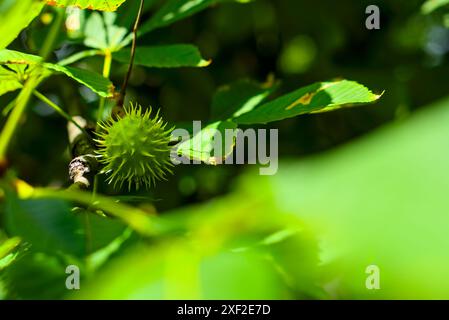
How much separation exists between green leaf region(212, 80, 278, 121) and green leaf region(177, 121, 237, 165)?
0.17 meters

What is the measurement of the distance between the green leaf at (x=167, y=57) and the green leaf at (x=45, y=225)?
57 centimetres

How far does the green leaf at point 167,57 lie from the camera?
120 centimetres

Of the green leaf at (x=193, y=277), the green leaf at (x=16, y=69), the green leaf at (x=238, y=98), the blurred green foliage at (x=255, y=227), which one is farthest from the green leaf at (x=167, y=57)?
the green leaf at (x=193, y=277)

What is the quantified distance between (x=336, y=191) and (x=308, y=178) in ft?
0.09

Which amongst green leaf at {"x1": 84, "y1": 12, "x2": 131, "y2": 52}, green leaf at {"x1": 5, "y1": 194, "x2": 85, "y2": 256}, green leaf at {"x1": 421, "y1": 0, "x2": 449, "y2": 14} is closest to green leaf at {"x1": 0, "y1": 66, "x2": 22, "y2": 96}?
green leaf at {"x1": 84, "y1": 12, "x2": 131, "y2": 52}

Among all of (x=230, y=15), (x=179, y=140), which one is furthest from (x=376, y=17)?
(x=179, y=140)

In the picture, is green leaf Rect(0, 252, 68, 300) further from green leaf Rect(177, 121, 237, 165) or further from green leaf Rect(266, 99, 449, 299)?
green leaf Rect(266, 99, 449, 299)

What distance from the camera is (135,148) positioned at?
104cm

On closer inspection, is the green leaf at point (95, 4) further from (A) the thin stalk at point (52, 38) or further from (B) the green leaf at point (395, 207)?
(B) the green leaf at point (395, 207)

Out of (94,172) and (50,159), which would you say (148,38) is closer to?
(50,159)

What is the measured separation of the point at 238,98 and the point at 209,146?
13.5 inches

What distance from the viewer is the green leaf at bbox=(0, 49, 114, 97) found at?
0.96m

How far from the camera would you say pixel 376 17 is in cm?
195

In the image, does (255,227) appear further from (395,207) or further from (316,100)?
(316,100)
